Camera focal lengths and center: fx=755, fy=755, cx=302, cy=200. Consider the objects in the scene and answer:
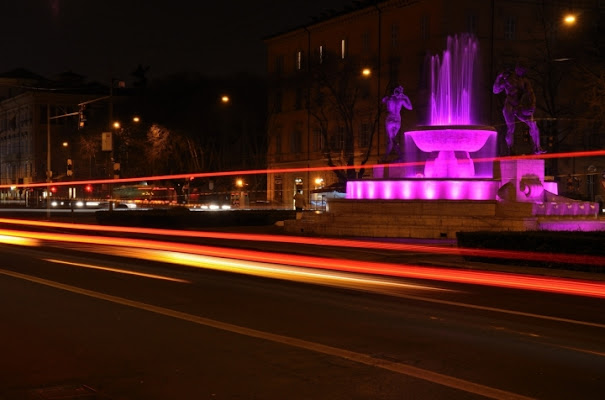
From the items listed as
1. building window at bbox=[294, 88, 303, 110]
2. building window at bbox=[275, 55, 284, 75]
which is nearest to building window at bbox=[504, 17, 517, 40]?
building window at bbox=[294, 88, 303, 110]

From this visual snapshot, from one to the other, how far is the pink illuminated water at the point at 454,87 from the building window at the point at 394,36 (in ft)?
94.2

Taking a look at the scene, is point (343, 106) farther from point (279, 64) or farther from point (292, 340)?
point (292, 340)

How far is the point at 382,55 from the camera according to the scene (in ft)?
200

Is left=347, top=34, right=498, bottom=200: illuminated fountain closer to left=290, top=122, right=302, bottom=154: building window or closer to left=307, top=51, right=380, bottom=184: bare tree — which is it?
left=307, top=51, right=380, bottom=184: bare tree

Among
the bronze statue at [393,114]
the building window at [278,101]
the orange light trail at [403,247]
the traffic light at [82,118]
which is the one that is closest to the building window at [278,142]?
the building window at [278,101]

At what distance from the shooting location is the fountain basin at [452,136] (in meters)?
27.4

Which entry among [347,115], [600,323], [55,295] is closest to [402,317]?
[600,323]

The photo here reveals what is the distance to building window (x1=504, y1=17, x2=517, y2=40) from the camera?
5633 cm

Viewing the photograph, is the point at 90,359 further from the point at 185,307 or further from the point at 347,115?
the point at 347,115

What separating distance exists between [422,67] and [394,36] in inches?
280

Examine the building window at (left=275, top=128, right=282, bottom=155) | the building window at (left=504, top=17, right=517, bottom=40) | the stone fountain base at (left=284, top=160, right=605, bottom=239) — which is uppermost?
the building window at (left=504, top=17, right=517, bottom=40)

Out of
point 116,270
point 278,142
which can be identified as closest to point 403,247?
point 116,270

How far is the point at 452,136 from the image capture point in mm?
27516

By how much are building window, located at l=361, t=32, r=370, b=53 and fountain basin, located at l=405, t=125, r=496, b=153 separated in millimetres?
36070
